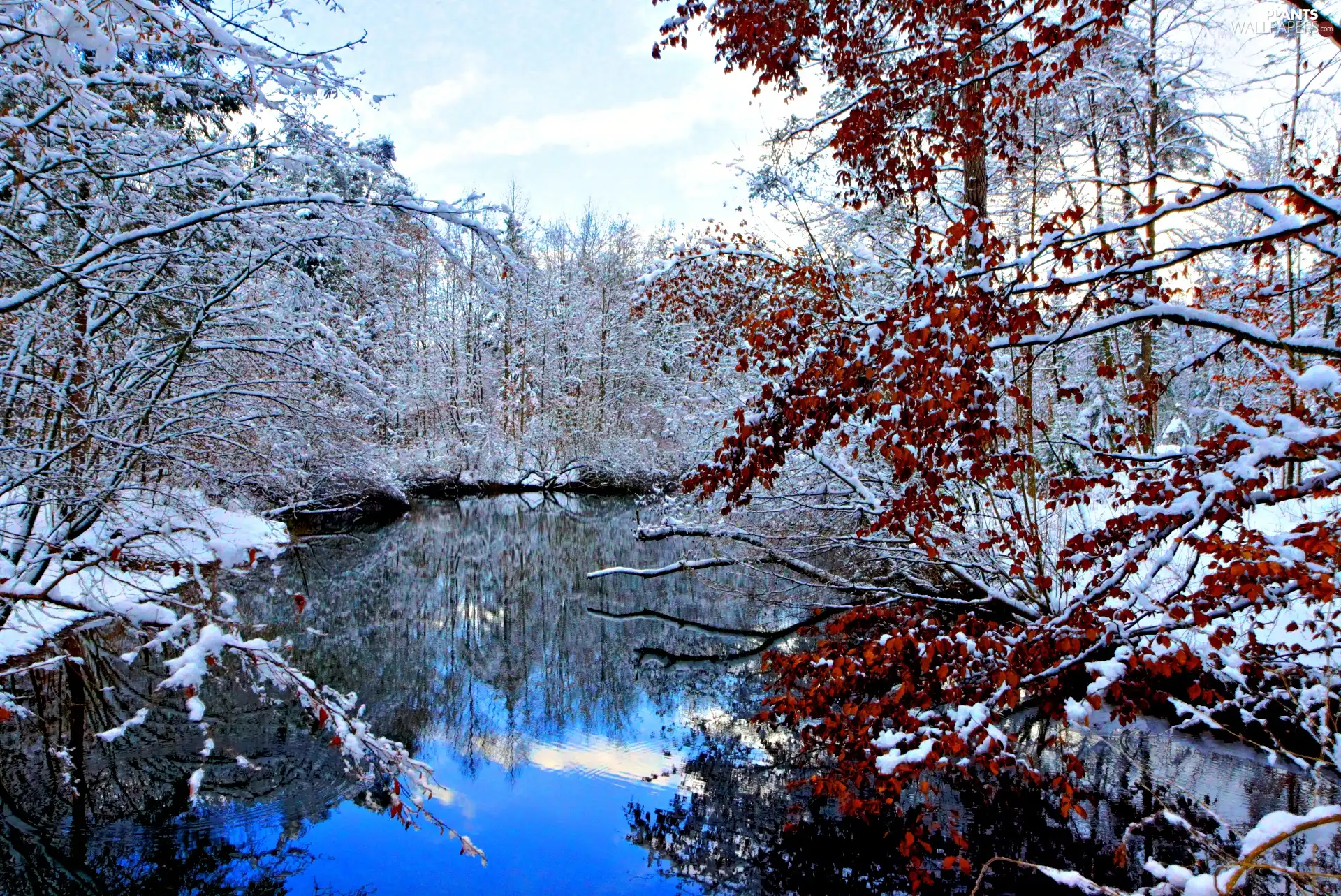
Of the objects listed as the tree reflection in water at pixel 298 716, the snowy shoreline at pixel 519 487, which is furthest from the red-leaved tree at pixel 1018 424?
the snowy shoreline at pixel 519 487

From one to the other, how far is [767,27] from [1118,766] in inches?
236

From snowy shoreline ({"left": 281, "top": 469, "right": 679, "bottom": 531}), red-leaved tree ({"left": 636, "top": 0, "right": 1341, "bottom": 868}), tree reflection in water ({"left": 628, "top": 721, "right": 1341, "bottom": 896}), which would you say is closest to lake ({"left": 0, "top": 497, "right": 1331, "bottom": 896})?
tree reflection in water ({"left": 628, "top": 721, "right": 1341, "bottom": 896})

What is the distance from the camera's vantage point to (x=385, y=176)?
166 inches

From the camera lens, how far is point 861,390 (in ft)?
11.1

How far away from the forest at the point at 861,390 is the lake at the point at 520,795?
0.66ft

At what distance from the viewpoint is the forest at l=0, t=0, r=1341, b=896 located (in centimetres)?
300

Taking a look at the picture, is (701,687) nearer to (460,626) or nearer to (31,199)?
(460,626)

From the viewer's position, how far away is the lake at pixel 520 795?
521 centimetres

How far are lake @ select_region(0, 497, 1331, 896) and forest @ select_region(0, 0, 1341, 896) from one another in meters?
0.20

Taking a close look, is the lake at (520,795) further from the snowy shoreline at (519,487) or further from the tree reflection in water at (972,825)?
the snowy shoreline at (519,487)

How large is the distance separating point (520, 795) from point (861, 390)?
192 inches

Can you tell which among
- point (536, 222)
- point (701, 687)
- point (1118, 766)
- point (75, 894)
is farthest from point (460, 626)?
point (536, 222)

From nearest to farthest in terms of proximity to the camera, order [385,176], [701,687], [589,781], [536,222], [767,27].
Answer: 1. [385,176]
2. [767,27]
3. [589,781]
4. [701,687]
5. [536,222]

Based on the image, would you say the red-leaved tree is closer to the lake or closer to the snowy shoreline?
the lake
